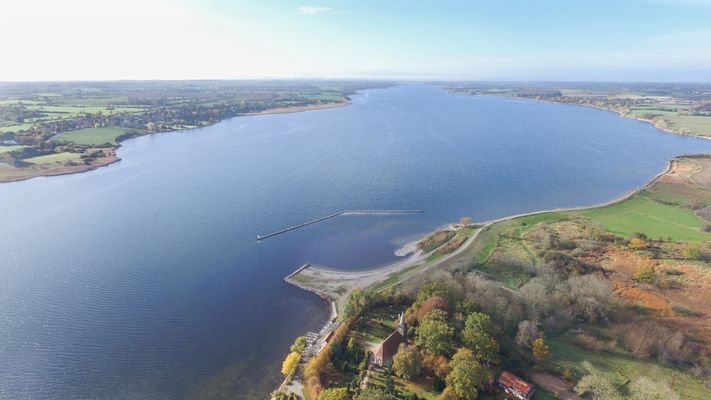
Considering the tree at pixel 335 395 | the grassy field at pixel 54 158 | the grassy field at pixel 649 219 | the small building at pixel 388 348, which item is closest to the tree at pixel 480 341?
the small building at pixel 388 348

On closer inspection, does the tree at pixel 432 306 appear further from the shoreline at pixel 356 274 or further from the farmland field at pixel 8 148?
the farmland field at pixel 8 148

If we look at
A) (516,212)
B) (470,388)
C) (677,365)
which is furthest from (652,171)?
→ (470,388)

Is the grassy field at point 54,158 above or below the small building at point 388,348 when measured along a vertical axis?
above

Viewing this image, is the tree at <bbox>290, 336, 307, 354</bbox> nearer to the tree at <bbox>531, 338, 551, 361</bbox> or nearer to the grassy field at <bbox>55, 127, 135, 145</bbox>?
the tree at <bbox>531, 338, 551, 361</bbox>

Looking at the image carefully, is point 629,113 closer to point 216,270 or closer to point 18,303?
point 216,270

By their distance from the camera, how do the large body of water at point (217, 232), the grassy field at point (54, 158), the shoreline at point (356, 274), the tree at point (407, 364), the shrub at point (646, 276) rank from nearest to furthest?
1. the tree at point (407, 364)
2. the large body of water at point (217, 232)
3. the shrub at point (646, 276)
4. the shoreline at point (356, 274)
5. the grassy field at point (54, 158)

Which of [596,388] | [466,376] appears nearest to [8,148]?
[466,376]
